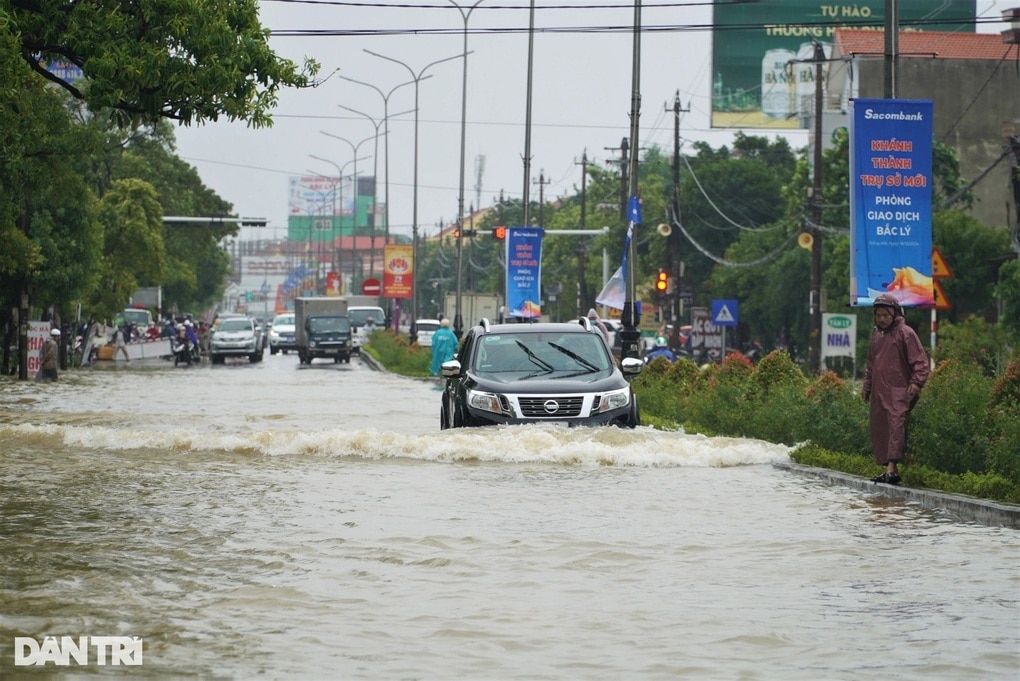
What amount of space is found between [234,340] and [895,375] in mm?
55476

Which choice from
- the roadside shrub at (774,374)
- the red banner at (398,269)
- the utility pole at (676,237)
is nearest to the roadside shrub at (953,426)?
the roadside shrub at (774,374)

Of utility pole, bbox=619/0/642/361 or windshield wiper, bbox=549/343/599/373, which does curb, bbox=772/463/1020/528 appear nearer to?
windshield wiper, bbox=549/343/599/373

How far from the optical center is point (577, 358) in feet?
66.5

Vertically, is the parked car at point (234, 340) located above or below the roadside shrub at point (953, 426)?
below

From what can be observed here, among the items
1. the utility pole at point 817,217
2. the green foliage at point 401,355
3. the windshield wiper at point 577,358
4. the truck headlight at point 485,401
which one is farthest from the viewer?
the green foliage at point 401,355

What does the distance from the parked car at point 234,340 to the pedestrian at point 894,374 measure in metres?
55.1

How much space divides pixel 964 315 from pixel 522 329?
109ft

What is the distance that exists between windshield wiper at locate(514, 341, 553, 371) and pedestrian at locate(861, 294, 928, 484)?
502 centimetres

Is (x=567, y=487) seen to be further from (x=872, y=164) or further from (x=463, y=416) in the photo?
(x=872, y=164)

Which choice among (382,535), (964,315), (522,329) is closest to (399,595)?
(382,535)

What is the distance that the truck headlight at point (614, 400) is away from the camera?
63.2 feet

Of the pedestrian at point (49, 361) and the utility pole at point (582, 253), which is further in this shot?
the utility pole at point (582, 253)

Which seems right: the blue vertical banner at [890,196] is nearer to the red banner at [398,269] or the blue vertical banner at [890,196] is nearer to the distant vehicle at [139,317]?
the red banner at [398,269]

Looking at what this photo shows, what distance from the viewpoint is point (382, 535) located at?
1229 cm
